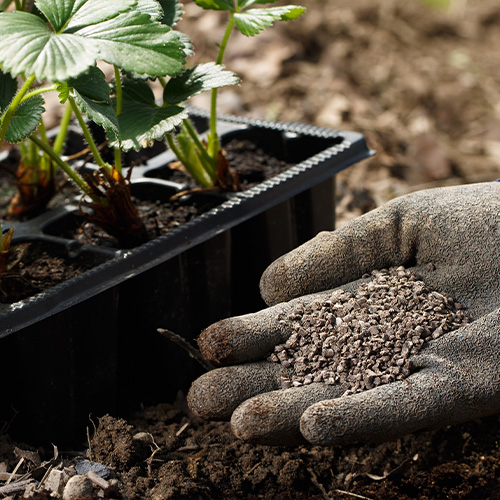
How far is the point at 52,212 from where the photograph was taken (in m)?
1.79

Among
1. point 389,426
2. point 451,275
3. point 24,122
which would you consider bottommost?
point 389,426

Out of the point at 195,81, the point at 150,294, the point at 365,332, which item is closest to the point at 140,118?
the point at 195,81

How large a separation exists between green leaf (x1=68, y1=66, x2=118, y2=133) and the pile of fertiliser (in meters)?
0.49

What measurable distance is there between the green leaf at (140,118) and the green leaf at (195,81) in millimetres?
41

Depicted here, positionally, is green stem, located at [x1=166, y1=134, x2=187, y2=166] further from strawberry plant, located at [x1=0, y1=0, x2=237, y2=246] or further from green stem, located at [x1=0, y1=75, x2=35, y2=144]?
green stem, located at [x1=0, y1=75, x2=35, y2=144]

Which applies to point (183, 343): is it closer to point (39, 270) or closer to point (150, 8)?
point (39, 270)

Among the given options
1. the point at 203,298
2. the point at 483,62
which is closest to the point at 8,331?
the point at 203,298

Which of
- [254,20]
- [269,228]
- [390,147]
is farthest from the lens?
[390,147]

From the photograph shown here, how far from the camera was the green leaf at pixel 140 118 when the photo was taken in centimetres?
138

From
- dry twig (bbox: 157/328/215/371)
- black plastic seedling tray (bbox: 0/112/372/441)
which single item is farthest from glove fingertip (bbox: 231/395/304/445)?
black plastic seedling tray (bbox: 0/112/372/441)

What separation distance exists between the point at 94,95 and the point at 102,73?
0.19 ft

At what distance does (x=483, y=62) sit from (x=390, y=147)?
3.92 feet

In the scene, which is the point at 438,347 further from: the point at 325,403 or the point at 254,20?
the point at 254,20

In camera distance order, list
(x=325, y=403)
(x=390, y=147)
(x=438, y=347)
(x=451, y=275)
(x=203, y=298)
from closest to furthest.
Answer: (x=325, y=403) < (x=438, y=347) < (x=451, y=275) < (x=203, y=298) < (x=390, y=147)
